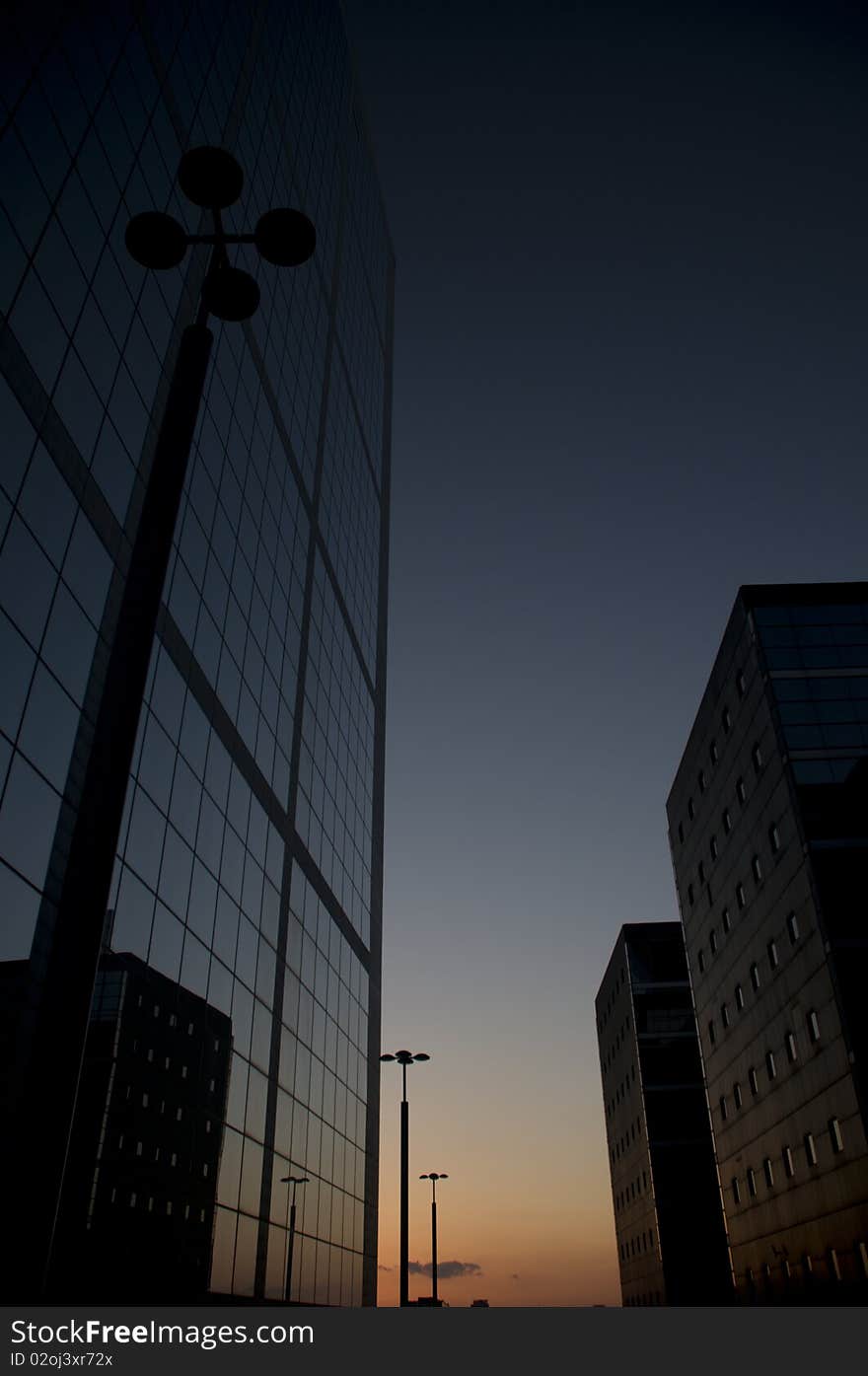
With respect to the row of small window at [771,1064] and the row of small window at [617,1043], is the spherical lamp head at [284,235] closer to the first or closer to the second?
the row of small window at [771,1064]

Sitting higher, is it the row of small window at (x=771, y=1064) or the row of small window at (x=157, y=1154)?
the row of small window at (x=771, y=1064)

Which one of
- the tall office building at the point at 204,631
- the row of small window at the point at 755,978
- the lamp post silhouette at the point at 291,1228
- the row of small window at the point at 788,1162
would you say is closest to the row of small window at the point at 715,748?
the row of small window at the point at 755,978

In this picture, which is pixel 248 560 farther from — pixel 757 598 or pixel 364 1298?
pixel 364 1298

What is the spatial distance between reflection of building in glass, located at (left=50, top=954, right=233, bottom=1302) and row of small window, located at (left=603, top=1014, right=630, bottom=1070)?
7184 cm

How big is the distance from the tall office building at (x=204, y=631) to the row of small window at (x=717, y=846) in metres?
20.3

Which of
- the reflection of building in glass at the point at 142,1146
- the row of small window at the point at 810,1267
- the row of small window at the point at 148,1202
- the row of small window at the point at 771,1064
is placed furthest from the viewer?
the row of small window at the point at 771,1064

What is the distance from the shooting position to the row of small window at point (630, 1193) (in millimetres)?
86750

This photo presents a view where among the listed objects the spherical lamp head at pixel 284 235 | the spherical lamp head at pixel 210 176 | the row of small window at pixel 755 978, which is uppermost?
the row of small window at pixel 755 978

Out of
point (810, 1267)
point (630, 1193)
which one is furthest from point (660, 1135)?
point (810, 1267)

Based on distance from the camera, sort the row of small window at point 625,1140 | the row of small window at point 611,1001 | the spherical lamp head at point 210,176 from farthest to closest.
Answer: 1. the row of small window at point 611,1001
2. the row of small window at point 625,1140
3. the spherical lamp head at point 210,176

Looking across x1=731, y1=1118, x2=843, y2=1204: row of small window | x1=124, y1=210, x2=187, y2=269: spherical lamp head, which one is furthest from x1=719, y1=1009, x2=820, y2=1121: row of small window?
x1=124, y1=210, x2=187, y2=269: spherical lamp head

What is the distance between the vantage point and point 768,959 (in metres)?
49.6
